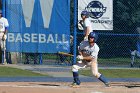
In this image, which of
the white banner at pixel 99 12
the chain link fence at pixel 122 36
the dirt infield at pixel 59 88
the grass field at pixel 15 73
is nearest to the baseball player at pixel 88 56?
the dirt infield at pixel 59 88

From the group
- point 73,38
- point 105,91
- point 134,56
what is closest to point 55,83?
point 105,91

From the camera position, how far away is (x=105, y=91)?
12828 mm

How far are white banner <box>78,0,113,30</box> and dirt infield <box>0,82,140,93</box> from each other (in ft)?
19.3

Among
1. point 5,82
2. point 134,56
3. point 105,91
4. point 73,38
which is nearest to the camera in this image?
point 105,91

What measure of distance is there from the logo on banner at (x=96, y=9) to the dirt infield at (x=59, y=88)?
6.02 meters

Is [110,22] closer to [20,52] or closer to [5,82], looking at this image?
[20,52]

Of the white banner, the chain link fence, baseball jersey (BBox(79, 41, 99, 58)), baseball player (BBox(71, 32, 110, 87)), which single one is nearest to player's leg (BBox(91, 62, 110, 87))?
baseball player (BBox(71, 32, 110, 87))

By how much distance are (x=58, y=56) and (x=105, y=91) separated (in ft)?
26.0

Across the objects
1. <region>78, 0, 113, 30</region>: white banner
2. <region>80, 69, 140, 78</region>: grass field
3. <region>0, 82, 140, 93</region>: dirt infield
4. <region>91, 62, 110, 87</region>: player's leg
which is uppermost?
<region>78, 0, 113, 30</region>: white banner

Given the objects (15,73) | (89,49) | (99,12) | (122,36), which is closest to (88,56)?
(89,49)

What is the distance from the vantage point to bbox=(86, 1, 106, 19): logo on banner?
776 inches

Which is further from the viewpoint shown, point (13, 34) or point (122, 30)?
Result: point (122, 30)

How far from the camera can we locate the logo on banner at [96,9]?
19703 mm

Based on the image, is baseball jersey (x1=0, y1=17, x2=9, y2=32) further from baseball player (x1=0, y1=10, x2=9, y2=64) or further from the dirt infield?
the dirt infield
